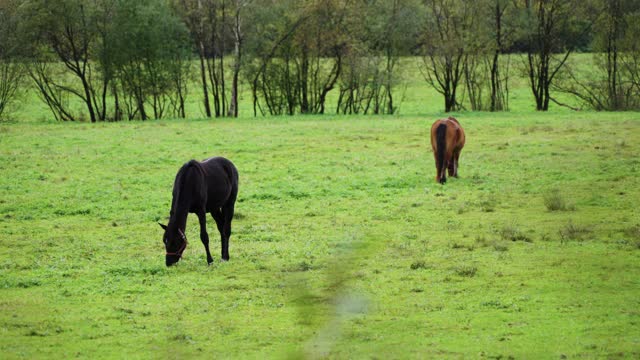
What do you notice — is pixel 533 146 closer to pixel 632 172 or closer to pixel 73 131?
pixel 632 172

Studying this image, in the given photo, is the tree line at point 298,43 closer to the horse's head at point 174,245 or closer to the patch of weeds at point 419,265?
the horse's head at point 174,245

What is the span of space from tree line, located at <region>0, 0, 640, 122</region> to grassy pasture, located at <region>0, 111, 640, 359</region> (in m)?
14.7

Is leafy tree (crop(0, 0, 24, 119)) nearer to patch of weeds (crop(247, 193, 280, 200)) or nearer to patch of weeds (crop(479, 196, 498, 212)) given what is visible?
patch of weeds (crop(247, 193, 280, 200))

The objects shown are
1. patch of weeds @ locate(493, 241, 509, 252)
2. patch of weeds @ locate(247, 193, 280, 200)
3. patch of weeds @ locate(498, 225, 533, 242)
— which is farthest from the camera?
patch of weeds @ locate(247, 193, 280, 200)

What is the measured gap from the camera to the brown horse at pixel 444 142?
19.9m

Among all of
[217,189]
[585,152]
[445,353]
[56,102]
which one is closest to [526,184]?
[585,152]

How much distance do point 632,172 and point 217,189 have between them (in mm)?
12952

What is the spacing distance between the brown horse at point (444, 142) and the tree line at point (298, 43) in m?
23.6

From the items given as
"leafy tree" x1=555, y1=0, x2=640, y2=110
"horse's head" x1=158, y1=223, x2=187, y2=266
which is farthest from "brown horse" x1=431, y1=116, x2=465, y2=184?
"leafy tree" x1=555, y1=0, x2=640, y2=110

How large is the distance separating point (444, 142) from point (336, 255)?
1858cm

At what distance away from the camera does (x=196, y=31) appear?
43.9m

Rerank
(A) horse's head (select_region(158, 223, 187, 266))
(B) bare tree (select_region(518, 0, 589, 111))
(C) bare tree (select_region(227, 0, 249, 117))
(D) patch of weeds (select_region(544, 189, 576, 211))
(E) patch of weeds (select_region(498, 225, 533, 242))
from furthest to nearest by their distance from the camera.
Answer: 1. (C) bare tree (select_region(227, 0, 249, 117))
2. (B) bare tree (select_region(518, 0, 589, 111))
3. (D) patch of weeds (select_region(544, 189, 576, 211))
4. (E) patch of weeds (select_region(498, 225, 533, 242))
5. (A) horse's head (select_region(158, 223, 187, 266))

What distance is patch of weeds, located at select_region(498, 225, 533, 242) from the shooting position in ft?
45.4

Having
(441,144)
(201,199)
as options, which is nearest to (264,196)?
(441,144)
